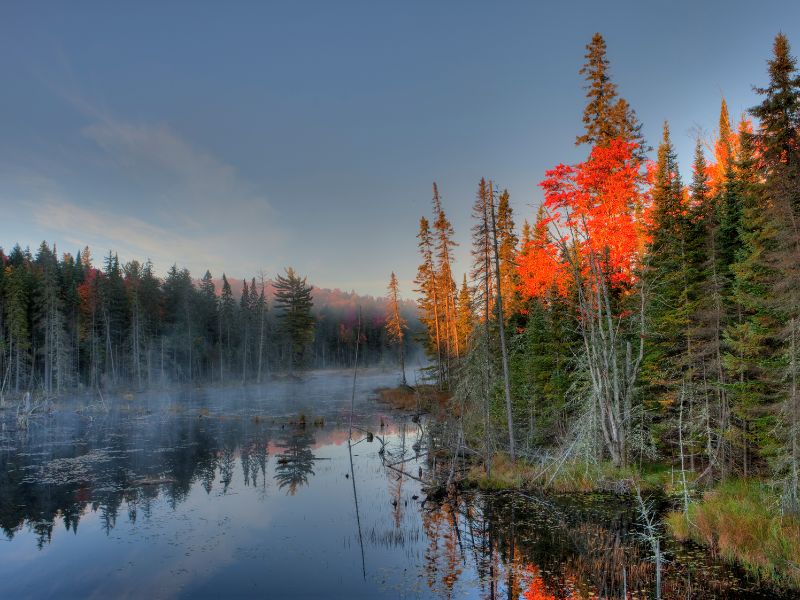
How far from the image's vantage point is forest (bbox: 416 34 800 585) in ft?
52.6

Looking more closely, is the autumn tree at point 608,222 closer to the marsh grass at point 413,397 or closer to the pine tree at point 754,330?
the pine tree at point 754,330

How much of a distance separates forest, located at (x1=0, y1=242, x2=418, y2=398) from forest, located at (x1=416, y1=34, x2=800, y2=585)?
24246 mm

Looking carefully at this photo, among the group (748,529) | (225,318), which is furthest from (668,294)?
(225,318)

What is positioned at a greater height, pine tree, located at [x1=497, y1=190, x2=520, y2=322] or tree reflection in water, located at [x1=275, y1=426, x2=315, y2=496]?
pine tree, located at [x1=497, y1=190, x2=520, y2=322]

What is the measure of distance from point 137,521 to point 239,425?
87.2 feet

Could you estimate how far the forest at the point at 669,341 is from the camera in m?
16.0

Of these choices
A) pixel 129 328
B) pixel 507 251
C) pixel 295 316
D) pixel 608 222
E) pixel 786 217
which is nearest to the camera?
pixel 786 217

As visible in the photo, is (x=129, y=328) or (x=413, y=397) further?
(x=129, y=328)

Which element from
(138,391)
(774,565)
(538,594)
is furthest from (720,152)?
(138,391)

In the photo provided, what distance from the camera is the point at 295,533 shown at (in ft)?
64.4

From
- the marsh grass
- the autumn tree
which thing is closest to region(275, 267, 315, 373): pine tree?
the marsh grass

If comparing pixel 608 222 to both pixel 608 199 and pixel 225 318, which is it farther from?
pixel 225 318

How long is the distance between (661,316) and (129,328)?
83.1 m

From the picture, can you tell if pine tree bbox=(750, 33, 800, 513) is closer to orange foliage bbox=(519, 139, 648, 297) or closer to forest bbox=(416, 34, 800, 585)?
forest bbox=(416, 34, 800, 585)
